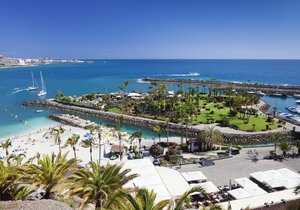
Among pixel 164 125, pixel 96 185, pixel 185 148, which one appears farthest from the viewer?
pixel 164 125

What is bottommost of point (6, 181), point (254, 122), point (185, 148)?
point (185, 148)

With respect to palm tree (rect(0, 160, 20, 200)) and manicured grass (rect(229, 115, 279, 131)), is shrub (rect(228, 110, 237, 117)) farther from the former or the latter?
palm tree (rect(0, 160, 20, 200))

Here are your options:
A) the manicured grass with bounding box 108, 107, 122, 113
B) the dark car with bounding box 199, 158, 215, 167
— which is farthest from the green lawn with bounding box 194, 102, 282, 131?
the manicured grass with bounding box 108, 107, 122, 113

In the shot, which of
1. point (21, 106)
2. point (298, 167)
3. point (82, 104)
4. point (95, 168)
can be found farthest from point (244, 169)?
point (21, 106)

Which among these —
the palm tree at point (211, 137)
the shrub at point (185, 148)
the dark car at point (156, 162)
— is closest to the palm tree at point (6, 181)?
the dark car at point (156, 162)

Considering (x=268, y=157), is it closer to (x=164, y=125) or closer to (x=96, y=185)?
(x=164, y=125)

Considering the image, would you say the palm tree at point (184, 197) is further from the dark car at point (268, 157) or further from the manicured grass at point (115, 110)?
the manicured grass at point (115, 110)

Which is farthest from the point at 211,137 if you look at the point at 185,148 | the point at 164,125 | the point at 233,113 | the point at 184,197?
the point at 184,197
